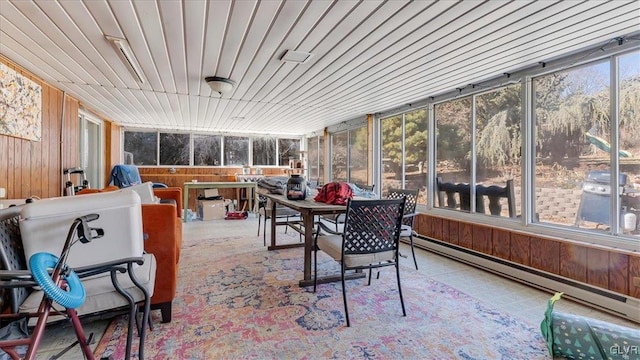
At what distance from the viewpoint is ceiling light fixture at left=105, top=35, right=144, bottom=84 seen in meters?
2.41

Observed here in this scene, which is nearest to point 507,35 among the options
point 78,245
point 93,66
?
point 78,245

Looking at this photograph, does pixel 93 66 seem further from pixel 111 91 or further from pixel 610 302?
pixel 610 302

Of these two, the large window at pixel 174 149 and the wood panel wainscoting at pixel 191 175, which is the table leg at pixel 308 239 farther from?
the large window at pixel 174 149

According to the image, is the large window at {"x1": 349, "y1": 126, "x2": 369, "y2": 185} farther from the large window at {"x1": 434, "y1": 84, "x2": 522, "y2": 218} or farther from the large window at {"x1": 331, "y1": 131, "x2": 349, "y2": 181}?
the large window at {"x1": 434, "y1": 84, "x2": 522, "y2": 218}

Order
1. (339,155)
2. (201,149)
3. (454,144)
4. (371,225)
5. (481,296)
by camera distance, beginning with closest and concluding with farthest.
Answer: (371,225) < (481,296) < (454,144) < (339,155) < (201,149)

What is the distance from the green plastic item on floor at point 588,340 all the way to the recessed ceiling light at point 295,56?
2719 millimetres

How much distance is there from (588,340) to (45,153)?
5589 mm

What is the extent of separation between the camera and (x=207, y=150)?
8328 mm

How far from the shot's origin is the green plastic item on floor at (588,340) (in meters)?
1.63

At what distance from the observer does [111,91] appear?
4039 millimetres

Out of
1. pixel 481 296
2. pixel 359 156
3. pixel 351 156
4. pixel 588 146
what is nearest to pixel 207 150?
pixel 351 156

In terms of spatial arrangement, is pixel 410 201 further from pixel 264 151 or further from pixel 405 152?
pixel 264 151

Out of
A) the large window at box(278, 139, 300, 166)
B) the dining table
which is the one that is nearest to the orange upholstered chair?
the dining table

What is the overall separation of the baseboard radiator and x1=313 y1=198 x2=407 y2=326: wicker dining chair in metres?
1.60
